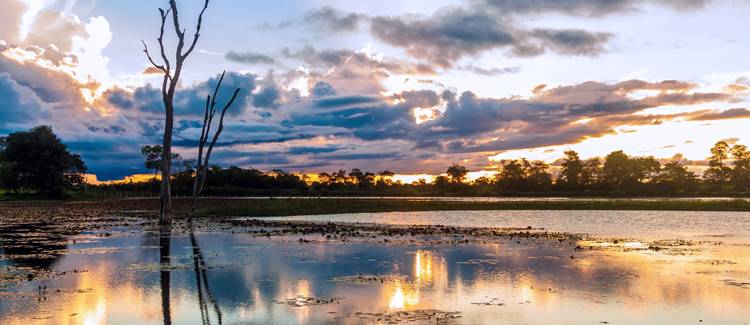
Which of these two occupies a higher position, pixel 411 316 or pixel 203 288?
pixel 203 288

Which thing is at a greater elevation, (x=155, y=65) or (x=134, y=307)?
(x=155, y=65)

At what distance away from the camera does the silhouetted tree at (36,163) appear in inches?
4183

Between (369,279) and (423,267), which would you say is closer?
(369,279)

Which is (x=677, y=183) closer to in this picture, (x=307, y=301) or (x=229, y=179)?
(x=229, y=179)

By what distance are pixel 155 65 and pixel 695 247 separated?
3772cm

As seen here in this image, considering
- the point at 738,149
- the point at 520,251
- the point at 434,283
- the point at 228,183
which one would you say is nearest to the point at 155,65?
the point at 520,251

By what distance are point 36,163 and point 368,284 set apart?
10927cm

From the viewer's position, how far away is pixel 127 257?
22047 mm

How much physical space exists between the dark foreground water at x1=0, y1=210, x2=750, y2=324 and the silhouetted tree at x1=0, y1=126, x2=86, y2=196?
299 feet

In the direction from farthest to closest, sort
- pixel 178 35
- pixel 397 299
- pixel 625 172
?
pixel 625 172, pixel 178 35, pixel 397 299

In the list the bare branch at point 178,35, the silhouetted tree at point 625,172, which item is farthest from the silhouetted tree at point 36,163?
the silhouetted tree at point 625,172

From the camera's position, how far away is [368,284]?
52.9ft

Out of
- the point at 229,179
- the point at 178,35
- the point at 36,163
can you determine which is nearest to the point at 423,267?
the point at 178,35

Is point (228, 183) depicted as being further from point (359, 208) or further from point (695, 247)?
point (695, 247)
